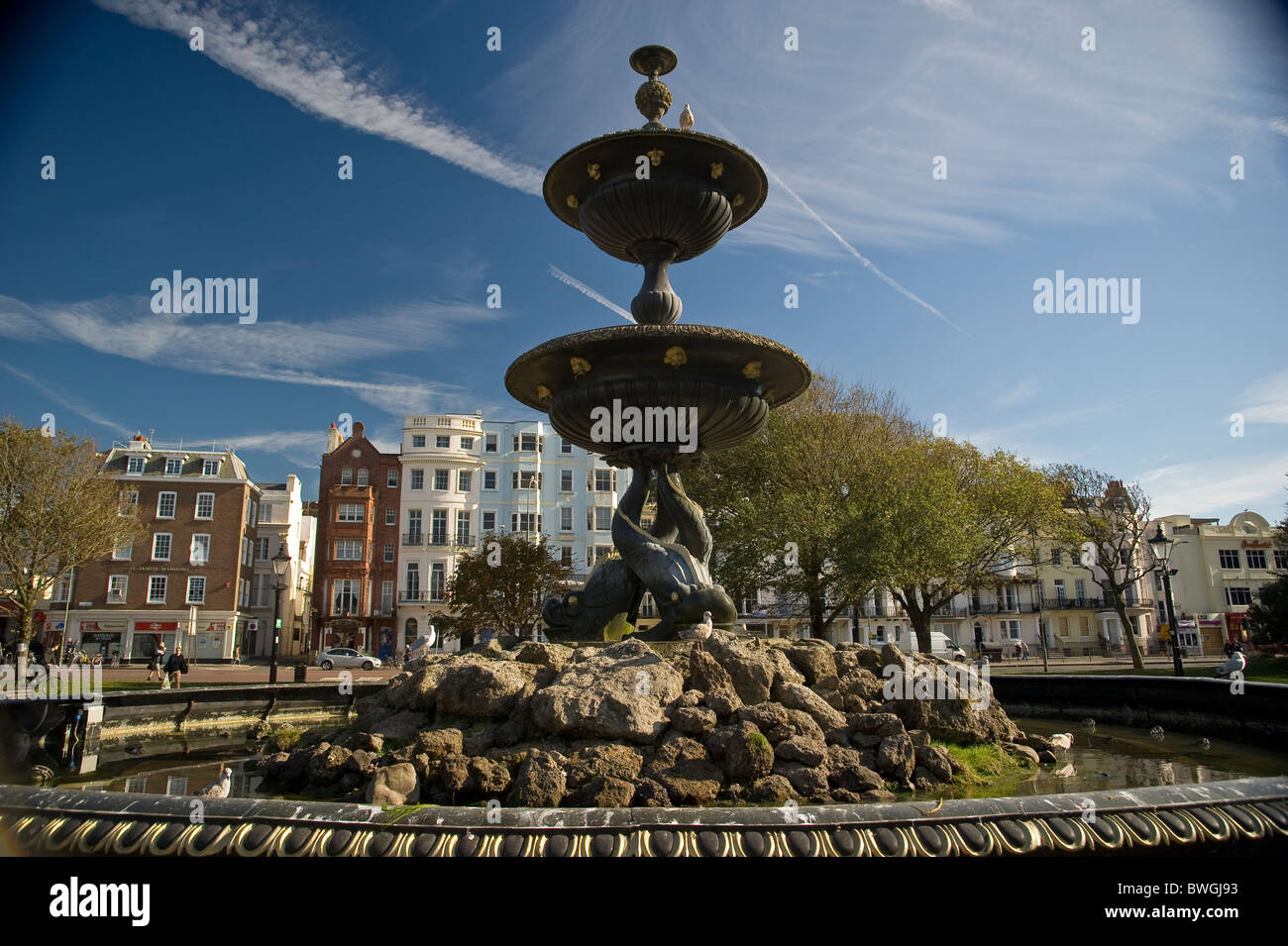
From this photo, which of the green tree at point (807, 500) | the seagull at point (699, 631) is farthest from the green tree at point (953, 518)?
the seagull at point (699, 631)

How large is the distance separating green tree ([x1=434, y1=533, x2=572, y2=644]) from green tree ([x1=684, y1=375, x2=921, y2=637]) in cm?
631

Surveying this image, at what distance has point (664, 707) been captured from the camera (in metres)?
6.06

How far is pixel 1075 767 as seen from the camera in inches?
289

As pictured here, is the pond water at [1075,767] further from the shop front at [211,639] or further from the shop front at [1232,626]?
the shop front at [1232,626]

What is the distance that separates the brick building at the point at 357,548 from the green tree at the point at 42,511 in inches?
827

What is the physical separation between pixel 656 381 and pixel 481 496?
4516 cm

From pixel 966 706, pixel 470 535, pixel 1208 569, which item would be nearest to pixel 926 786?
pixel 966 706

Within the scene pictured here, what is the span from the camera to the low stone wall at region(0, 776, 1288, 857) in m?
2.99

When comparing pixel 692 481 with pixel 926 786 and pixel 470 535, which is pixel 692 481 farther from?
pixel 470 535

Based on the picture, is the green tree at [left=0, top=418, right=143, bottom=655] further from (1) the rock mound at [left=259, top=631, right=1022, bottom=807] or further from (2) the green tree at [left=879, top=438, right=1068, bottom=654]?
(2) the green tree at [left=879, top=438, right=1068, bottom=654]

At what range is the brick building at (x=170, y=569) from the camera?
4422 cm

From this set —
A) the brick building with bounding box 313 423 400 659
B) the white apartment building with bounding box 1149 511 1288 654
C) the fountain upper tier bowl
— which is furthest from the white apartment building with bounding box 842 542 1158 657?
the fountain upper tier bowl

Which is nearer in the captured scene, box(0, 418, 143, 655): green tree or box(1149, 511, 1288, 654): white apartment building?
box(0, 418, 143, 655): green tree

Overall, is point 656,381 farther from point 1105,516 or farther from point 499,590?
point 1105,516
